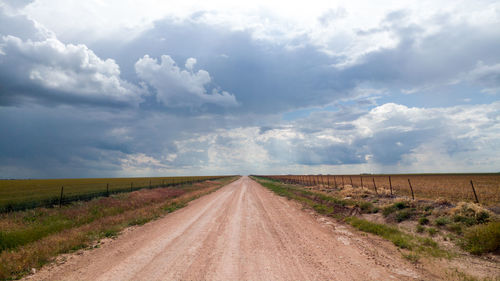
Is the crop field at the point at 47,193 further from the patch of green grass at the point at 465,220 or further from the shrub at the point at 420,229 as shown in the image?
the patch of green grass at the point at 465,220

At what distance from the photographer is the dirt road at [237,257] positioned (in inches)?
245

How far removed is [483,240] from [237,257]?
8813 millimetres

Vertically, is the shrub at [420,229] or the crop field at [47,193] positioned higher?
the crop field at [47,193]

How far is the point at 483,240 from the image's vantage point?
8.03 m

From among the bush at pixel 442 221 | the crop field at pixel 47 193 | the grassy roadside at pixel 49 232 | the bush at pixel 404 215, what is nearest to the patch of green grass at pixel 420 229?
the bush at pixel 442 221

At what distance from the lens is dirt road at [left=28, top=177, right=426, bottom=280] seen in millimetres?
6230

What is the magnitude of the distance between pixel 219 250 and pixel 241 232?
290cm

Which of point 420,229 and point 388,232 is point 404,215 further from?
point 388,232

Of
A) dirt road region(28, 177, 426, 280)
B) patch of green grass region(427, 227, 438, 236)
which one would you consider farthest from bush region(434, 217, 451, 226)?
dirt road region(28, 177, 426, 280)

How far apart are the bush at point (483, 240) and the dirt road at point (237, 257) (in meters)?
2.63

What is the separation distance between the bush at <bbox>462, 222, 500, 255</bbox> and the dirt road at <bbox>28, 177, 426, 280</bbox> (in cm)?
263

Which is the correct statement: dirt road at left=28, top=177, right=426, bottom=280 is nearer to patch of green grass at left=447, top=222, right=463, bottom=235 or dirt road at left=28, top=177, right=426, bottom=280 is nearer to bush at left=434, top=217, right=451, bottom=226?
patch of green grass at left=447, top=222, right=463, bottom=235

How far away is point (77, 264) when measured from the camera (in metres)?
7.41

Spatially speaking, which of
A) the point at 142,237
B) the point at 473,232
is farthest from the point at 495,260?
the point at 142,237
